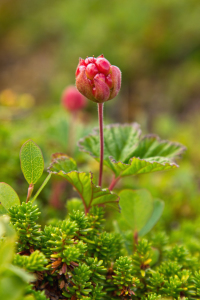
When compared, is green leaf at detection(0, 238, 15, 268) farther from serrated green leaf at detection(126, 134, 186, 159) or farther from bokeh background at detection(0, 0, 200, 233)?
bokeh background at detection(0, 0, 200, 233)

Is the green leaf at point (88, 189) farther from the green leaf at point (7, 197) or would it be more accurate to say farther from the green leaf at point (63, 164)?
the green leaf at point (7, 197)

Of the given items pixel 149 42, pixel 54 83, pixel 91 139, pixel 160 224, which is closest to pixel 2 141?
pixel 91 139

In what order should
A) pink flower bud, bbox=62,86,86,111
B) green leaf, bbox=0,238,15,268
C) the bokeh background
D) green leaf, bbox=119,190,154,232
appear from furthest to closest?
the bokeh background → pink flower bud, bbox=62,86,86,111 → green leaf, bbox=119,190,154,232 → green leaf, bbox=0,238,15,268

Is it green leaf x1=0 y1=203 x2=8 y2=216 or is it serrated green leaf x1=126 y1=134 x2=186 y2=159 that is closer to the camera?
green leaf x1=0 y1=203 x2=8 y2=216

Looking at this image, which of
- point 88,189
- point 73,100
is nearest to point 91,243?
point 88,189

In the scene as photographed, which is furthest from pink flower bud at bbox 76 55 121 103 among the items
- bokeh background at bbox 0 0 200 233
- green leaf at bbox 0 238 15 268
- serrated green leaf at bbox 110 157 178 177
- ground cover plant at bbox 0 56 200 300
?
bokeh background at bbox 0 0 200 233

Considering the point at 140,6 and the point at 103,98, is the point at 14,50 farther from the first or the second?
the point at 103,98
